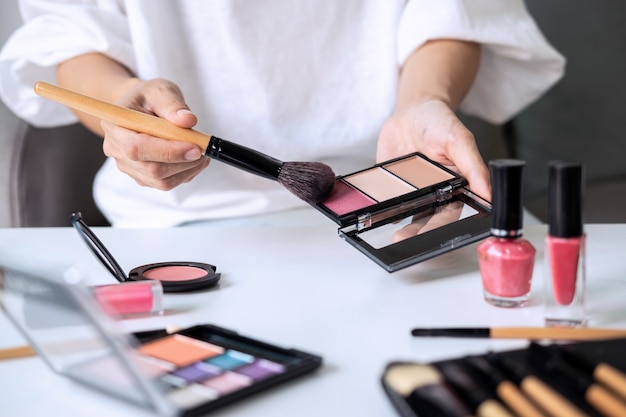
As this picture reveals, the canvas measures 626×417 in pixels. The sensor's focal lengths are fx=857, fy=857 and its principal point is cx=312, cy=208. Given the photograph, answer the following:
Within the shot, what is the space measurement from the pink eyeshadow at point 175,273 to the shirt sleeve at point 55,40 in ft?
1.27

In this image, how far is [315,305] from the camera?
60 centimetres

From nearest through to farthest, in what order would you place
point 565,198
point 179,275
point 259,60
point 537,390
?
point 537,390 < point 565,198 < point 179,275 < point 259,60

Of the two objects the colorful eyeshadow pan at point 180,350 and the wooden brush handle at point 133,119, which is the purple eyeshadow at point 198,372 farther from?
the wooden brush handle at point 133,119

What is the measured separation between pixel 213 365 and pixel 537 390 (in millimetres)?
171

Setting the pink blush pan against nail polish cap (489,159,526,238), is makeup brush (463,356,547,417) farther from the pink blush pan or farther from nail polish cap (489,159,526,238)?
the pink blush pan

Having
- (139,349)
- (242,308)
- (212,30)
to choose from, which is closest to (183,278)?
(242,308)

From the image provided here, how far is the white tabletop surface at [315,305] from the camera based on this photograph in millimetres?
457

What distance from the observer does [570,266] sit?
0.53 meters

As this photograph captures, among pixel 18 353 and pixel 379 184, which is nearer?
pixel 18 353

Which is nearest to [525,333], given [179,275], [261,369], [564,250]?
[564,250]

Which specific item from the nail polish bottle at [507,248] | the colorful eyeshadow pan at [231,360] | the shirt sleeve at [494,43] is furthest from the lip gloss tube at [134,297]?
the shirt sleeve at [494,43]

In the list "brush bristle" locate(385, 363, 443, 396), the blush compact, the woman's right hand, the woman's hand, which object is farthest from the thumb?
"brush bristle" locate(385, 363, 443, 396)

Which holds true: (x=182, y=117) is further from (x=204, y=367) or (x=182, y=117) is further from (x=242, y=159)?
(x=204, y=367)

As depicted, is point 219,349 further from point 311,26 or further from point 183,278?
point 311,26
